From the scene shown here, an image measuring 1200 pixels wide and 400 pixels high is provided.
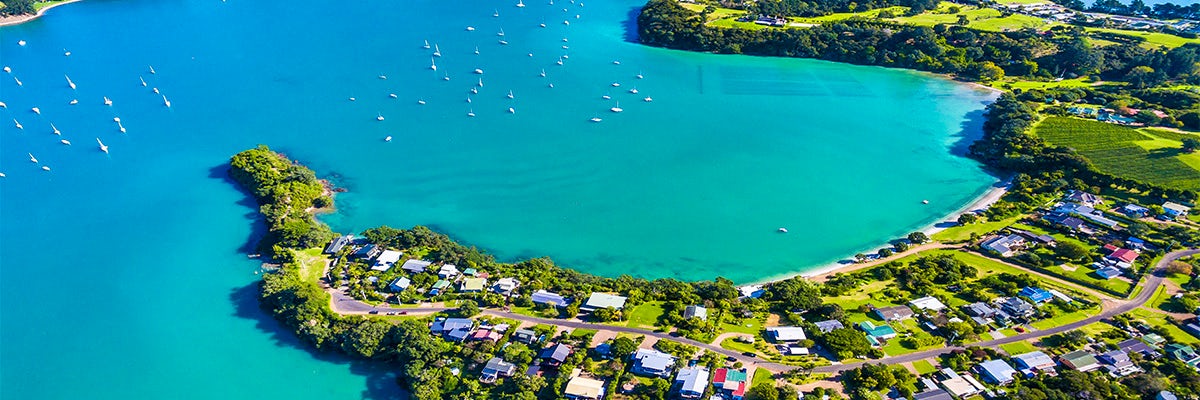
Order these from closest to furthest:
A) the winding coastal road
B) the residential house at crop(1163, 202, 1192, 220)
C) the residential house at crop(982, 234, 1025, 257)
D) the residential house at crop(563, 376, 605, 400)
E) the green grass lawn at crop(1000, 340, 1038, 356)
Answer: the residential house at crop(563, 376, 605, 400)
the winding coastal road
the green grass lawn at crop(1000, 340, 1038, 356)
the residential house at crop(982, 234, 1025, 257)
the residential house at crop(1163, 202, 1192, 220)

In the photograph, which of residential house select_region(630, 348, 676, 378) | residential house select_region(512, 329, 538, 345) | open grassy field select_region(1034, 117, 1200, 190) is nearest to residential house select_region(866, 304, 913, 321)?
residential house select_region(630, 348, 676, 378)

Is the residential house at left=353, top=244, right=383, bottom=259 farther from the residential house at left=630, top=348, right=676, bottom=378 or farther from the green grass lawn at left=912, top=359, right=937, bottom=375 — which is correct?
the green grass lawn at left=912, top=359, right=937, bottom=375

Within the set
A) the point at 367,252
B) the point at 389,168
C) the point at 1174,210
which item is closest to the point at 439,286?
the point at 367,252

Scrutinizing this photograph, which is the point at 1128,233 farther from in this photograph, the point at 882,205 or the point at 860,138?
the point at 860,138

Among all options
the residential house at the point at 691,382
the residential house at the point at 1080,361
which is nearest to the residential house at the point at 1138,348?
the residential house at the point at 1080,361

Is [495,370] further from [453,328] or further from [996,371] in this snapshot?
[996,371]

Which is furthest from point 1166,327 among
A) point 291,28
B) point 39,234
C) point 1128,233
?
point 291,28

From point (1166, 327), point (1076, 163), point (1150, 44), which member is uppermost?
point (1150, 44)
